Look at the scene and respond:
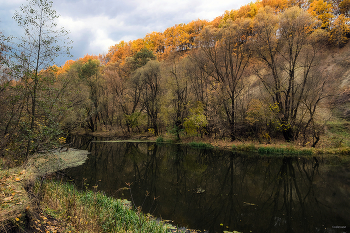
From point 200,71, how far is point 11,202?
92.8ft

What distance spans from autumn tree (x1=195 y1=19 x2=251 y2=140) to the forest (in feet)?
0.44

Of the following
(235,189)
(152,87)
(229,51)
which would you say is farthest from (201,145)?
(152,87)

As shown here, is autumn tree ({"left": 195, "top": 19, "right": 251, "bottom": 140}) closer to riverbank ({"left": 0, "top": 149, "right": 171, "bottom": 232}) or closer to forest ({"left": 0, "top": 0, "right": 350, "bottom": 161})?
forest ({"left": 0, "top": 0, "right": 350, "bottom": 161})

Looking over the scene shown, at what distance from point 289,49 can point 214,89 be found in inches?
393

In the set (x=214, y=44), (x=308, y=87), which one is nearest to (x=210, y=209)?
(x=308, y=87)

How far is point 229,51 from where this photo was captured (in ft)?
82.1

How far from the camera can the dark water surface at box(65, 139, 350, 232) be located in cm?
730

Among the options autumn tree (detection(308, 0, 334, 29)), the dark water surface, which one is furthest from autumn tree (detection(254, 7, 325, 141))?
autumn tree (detection(308, 0, 334, 29))

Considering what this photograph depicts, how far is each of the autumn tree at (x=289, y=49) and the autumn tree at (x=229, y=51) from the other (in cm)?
205

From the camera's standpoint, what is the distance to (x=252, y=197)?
946cm

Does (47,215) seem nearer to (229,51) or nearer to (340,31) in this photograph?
(229,51)

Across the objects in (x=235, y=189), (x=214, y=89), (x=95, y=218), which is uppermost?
(x=214, y=89)

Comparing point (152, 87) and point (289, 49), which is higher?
point (289, 49)

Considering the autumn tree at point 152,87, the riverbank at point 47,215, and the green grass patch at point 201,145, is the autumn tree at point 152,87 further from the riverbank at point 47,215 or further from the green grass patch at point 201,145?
the riverbank at point 47,215
